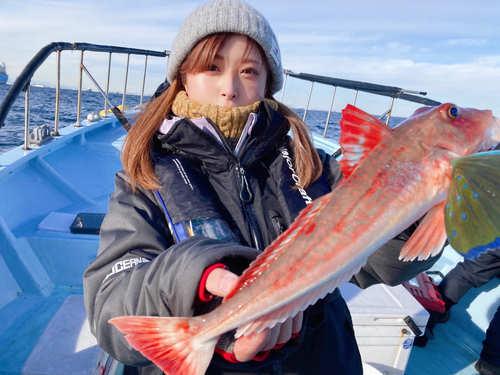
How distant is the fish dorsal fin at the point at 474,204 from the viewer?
1.29 meters

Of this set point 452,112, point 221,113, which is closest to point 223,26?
point 221,113

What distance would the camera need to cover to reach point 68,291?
162 inches

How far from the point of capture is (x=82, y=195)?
6.02 meters

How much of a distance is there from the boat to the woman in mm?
1155

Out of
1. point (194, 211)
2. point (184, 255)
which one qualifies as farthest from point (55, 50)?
point (184, 255)

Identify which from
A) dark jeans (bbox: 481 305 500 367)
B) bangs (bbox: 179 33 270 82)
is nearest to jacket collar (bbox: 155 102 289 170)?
bangs (bbox: 179 33 270 82)

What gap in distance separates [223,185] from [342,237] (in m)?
1.19

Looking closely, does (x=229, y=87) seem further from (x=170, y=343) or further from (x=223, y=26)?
(x=170, y=343)

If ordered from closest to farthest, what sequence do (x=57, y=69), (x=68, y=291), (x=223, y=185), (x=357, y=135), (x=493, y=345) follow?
(x=357, y=135), (x=223, y=185), (x=493, y=345), (x=68, y=291), (x=57, y=69)

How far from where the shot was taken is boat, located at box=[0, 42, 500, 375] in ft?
9.48

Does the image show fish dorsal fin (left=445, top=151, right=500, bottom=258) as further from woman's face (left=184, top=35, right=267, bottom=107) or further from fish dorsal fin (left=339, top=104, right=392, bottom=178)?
woman's face (left=184, top=35, right=267, bottom=107)

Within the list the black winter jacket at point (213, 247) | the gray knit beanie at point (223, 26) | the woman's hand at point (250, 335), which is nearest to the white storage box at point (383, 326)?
the black winter jacket at point (213, 247)

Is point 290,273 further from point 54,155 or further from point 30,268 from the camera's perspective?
point 54,155

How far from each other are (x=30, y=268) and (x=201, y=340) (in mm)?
3688
